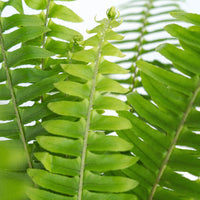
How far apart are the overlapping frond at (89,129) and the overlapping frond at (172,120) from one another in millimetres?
43

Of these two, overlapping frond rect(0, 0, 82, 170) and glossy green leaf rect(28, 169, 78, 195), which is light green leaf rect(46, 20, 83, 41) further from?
glossy green leaf rect(28, 169, 78, 195)

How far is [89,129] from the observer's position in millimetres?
408

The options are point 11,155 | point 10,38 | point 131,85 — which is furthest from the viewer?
point 131,85

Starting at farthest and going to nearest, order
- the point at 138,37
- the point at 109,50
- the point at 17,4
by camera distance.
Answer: the point at 138,37
the point at 17,4
the point at 109,50

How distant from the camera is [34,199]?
0.40m

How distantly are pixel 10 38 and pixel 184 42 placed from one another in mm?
241

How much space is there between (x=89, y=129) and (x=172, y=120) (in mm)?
102

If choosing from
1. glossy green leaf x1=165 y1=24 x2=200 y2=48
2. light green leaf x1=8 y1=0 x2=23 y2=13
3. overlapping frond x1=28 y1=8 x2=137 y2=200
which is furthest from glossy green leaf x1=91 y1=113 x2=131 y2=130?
light green leaf x1=8 y1=0 x2=23 y2=13

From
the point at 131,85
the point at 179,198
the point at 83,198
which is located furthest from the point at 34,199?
the point at 131,85

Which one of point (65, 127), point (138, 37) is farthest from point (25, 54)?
point (138, 37)

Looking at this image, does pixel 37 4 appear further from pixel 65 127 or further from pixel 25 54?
pixel 65 127

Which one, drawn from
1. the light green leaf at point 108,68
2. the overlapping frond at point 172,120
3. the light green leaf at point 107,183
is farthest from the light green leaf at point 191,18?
the light green leaf at point 107,183

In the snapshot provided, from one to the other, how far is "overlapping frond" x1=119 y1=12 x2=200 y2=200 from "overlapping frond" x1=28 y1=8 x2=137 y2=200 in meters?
0.04

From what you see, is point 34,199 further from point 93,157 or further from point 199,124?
point 199,124
